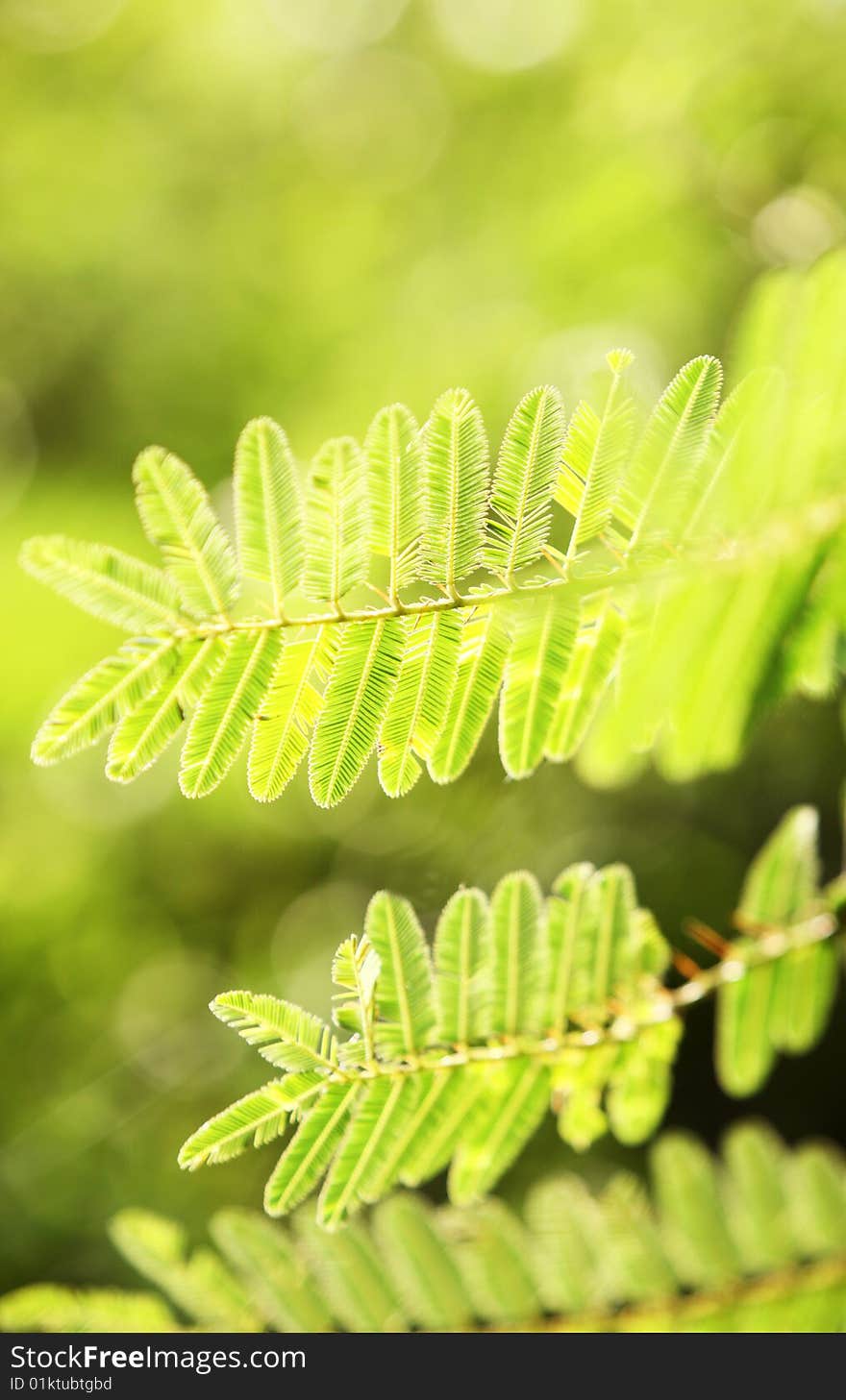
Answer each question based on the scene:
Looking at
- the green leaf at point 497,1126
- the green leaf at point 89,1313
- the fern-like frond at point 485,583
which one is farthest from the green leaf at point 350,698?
the green leaf at point 89,1313

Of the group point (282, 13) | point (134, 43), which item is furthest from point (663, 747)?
point (134, 43)

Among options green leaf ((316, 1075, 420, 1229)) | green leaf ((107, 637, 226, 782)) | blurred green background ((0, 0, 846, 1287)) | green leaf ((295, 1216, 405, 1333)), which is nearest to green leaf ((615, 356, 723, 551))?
green leaf ((107, 637, 226, 782))

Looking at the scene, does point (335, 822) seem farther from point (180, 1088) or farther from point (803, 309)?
point (803, 309)

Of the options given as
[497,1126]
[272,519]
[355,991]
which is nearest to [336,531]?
[272,519]

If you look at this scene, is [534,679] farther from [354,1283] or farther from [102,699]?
[354,1283]

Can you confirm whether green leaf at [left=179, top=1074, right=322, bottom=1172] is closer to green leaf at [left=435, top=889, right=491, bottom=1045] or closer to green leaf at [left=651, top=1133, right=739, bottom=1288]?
green leaf at [left=435, top=889, right=491, bottom=1045]

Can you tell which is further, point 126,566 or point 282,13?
point 282,13
